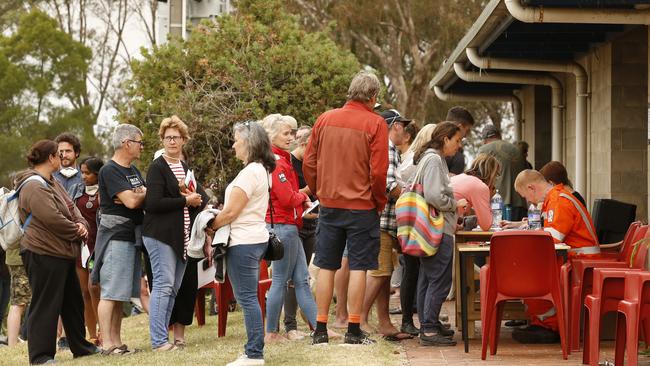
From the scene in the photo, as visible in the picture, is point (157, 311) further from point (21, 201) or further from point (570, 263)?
point (570, 263)

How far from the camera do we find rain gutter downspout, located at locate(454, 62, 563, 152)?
15375 mm

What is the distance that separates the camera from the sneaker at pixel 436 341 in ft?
31.4

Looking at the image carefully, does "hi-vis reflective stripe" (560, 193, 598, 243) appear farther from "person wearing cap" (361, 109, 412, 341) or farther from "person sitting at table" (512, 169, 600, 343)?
"person wearing cap" (361, 109, 412, 341)

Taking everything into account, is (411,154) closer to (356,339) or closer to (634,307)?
(356,339)

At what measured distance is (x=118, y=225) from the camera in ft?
31.2

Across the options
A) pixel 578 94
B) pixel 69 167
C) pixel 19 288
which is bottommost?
pixel 19 288

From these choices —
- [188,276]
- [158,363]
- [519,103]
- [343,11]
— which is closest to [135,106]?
[519,103]

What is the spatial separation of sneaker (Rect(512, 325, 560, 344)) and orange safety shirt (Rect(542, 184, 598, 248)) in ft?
2.35

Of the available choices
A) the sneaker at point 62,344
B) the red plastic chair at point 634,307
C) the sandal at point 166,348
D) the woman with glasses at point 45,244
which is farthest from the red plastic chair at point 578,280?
the sneaker at point 62,344

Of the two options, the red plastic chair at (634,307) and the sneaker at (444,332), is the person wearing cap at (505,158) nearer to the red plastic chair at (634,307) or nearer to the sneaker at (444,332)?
the sneaker at (444,332)

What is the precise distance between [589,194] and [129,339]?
5574mm

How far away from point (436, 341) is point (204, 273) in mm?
2678

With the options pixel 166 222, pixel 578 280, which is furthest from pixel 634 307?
pixel 166 222

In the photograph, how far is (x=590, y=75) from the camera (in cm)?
1410
